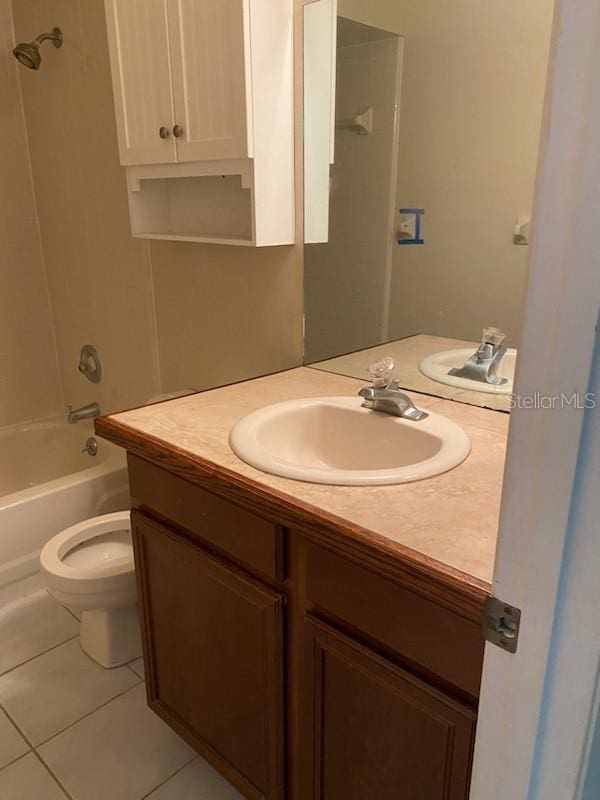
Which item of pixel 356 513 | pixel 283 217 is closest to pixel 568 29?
pixel 356 513

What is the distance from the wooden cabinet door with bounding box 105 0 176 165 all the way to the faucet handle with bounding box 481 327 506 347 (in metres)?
0.91

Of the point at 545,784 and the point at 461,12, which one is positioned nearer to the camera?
the point at 545,784

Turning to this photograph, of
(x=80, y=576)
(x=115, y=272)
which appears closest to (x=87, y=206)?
(x=115, y=272)

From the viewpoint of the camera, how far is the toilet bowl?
63.0 inches

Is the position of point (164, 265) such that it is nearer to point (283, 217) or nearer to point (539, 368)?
point (283, 217)

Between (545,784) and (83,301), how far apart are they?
2374 millimetres

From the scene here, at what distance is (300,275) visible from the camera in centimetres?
164

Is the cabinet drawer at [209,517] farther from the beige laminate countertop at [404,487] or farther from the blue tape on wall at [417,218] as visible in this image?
the blue tape on wall at [417,218]

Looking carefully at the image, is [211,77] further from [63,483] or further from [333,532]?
[63,483]

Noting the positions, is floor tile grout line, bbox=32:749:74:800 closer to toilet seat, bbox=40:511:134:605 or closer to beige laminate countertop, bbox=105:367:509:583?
toilet seat, bbox=40:511:134:605

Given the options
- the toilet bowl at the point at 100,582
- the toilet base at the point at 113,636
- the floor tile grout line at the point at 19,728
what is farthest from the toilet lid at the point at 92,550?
the floor tile grout line at the point at 19,728

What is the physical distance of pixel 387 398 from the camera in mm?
1244

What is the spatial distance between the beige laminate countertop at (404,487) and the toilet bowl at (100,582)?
592 mm

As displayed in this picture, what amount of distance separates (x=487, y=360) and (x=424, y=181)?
43cm
